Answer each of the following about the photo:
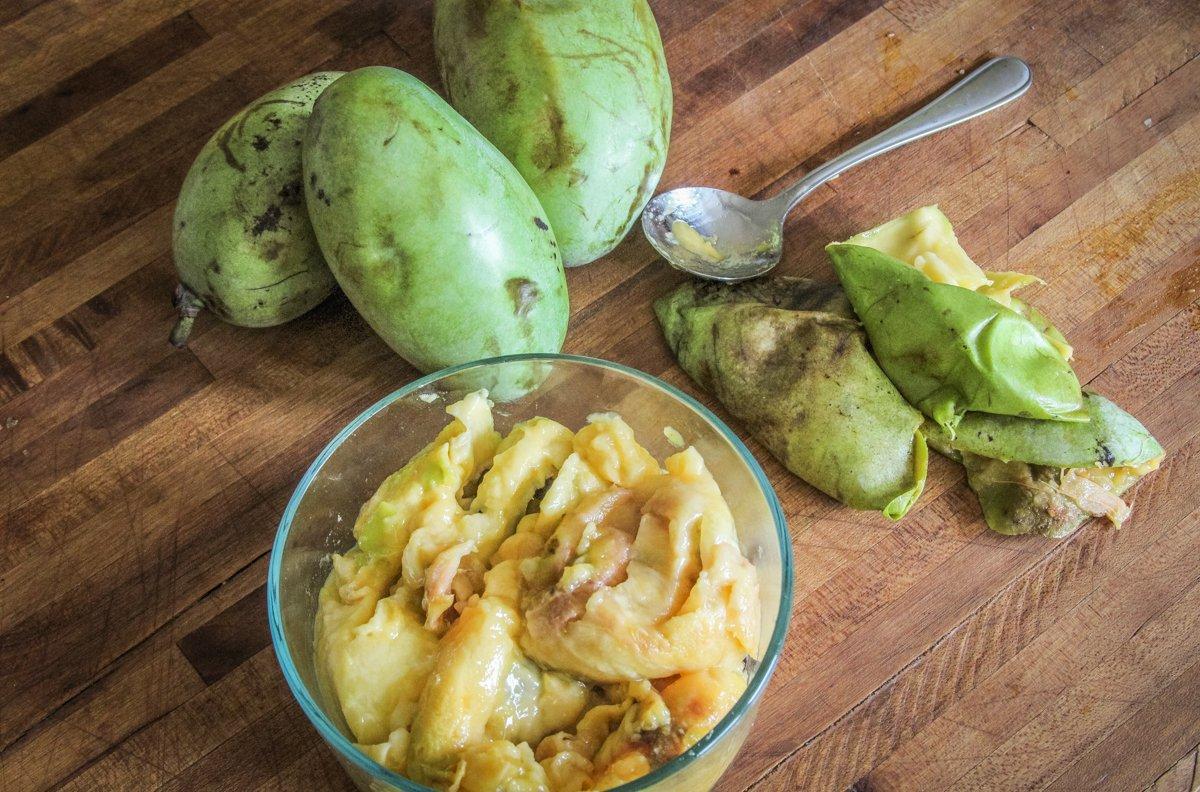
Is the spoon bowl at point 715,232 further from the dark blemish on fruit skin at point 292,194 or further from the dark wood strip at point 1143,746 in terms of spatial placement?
the dark wood strip at point 1143,746

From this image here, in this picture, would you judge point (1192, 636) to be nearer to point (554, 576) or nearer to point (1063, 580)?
point (1063, 580)

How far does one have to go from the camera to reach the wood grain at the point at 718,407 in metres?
0.99

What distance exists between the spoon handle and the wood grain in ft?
0.10

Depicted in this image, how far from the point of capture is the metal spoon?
122cm

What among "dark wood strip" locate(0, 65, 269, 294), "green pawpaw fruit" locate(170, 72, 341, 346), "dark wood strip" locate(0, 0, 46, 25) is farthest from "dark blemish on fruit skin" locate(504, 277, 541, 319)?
"dark wood strip" locate(0, 0, 46, 25)

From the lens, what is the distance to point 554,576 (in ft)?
2.77

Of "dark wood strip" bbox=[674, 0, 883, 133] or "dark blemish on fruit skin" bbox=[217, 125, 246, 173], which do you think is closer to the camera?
"dark blemish on fruit skin" bbox=[217, 125, 246, 173]

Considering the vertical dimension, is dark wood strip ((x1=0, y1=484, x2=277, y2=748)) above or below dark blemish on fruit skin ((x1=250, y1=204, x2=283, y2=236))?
below

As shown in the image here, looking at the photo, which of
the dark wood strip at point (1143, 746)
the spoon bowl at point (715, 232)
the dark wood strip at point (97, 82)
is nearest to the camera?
the dark wood strip at point (1143, 746)

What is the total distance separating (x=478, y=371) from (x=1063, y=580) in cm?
58

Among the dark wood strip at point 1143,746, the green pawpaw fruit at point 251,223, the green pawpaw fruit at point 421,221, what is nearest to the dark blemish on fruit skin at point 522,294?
the green pawpaw fruit at point 421,221

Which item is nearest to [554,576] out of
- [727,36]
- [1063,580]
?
[1063,580]

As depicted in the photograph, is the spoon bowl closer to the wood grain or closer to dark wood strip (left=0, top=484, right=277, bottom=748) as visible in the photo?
the wood grain

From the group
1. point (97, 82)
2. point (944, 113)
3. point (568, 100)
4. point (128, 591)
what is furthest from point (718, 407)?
point (97, 82)
